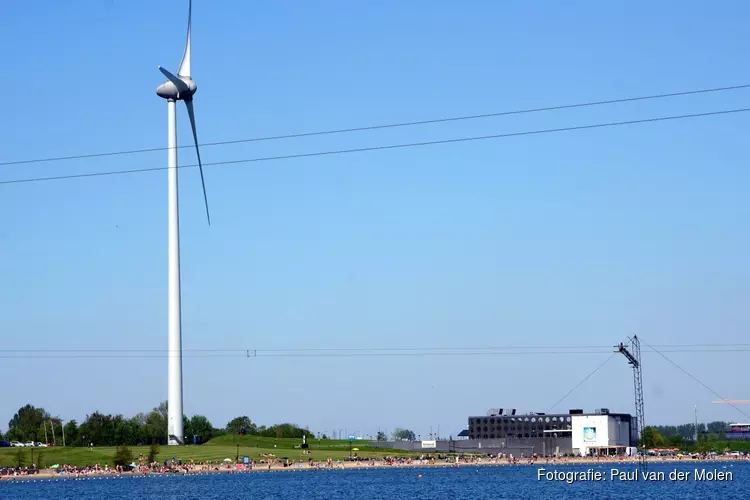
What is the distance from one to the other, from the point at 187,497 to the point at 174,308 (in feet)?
192

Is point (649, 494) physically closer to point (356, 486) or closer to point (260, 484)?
point (356, 486)

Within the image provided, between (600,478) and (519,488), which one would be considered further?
(600,478)

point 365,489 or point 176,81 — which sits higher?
point 176,81

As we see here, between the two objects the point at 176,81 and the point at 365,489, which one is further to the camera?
the point at 176,81

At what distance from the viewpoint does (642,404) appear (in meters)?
198

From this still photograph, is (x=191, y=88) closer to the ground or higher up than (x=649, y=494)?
higher up

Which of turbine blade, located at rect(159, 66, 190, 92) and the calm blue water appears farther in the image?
turbine blade, located at rect(159, 66, 190, 92)

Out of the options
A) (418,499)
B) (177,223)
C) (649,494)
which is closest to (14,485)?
(177,223)

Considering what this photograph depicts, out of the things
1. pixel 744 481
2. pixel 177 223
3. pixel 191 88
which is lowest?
pixel 744 481

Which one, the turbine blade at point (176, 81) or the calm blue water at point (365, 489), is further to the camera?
the turbine blade at point (176, 81)

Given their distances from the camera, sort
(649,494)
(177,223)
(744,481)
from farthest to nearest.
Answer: (177,223)
(744,481)
(649,494)

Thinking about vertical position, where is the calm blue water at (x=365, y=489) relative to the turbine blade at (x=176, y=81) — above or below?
below

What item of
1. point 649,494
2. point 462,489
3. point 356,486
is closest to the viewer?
point 649,494

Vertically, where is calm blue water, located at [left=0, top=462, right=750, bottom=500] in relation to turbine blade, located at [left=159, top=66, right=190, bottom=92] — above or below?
below
